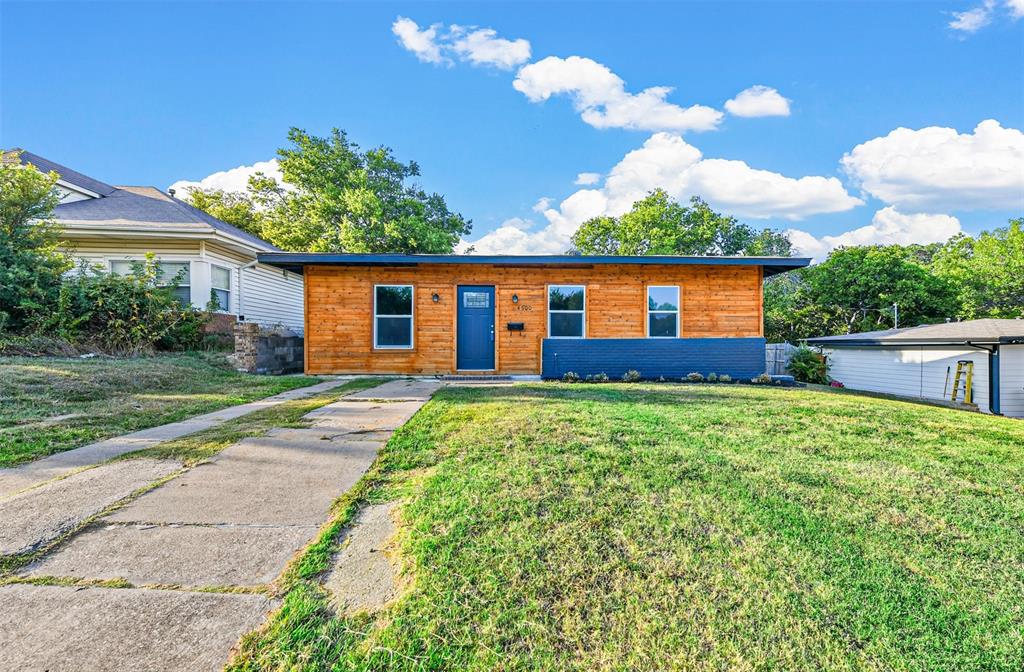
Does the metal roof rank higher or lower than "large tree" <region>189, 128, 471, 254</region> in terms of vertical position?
lower

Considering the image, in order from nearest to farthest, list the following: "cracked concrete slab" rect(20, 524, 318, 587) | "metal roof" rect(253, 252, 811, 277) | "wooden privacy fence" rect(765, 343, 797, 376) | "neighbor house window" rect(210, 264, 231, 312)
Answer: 1. "cracked concrete slab" rect(20, 524, 318, 587)
2. "metal roof" rect(253, 252, 811, 277)
3. "neighbor house window" rect(210, 264, 231, 312)
4. "wooden privacy fence" rect(765, 343, 797, 376)

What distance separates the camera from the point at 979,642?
1.42m

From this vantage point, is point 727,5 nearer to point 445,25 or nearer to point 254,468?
point 445,25

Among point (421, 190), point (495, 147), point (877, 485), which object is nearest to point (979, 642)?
point (877, 485)

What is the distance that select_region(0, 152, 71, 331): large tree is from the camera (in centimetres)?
758

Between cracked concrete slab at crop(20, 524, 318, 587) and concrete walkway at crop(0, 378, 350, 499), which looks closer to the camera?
cracked concrete slab at crop(20, 524, 318, 587)

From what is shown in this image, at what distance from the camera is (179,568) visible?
1644 mm

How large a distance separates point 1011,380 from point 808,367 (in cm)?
345

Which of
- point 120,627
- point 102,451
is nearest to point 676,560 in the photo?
point 120,627

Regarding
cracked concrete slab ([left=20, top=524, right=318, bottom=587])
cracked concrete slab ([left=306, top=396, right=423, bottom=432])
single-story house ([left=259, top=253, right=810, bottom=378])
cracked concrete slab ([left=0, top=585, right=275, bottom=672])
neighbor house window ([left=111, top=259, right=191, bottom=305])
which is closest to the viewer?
cracked concrete slab ([left=0, top=585, right=275, bottom=672])

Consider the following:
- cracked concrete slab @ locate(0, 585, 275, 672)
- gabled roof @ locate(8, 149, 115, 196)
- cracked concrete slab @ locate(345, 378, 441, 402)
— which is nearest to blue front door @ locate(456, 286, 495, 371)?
cracked concrete slab @ locate(345, 378, 441, 402)

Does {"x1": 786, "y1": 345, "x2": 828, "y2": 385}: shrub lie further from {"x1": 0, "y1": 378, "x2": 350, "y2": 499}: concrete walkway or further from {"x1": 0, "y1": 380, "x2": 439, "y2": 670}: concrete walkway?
{"x1": 0, "y1": 378, "x2": 350, "y2": 499}: concrete walkway

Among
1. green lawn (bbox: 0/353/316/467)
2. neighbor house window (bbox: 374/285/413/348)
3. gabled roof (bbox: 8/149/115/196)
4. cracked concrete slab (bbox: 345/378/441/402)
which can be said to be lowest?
cracked concrete slab (bbox: 345/378/441/402)

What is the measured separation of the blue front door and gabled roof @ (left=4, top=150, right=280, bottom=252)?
6.86 meters
